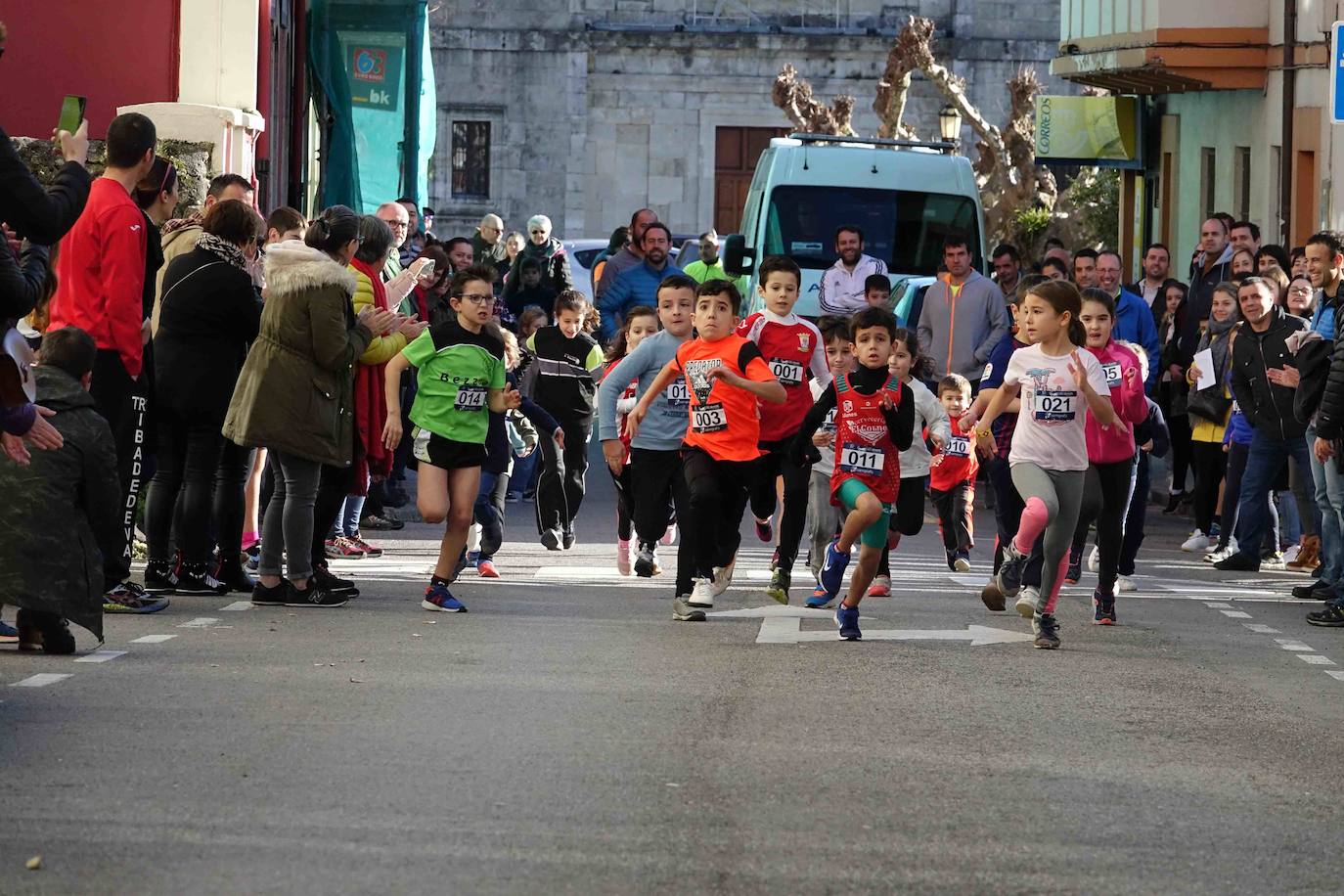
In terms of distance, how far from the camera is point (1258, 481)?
16469 millimetres

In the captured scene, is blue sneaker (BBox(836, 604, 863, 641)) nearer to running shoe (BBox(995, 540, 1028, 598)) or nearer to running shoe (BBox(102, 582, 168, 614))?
running shoe (BBox(995, 540, 1028, 598))

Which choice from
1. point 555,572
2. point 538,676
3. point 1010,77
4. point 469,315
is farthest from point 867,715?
→ point 1010,77

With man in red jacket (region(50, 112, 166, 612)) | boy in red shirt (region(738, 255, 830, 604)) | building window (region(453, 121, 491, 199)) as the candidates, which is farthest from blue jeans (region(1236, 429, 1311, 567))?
building window (region(453, 121, 491, 199))

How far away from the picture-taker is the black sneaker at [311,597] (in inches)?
492

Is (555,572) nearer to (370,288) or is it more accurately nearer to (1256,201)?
(370,288)

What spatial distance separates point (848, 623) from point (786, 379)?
1.83 metres

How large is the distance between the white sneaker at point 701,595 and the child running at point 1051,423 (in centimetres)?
139

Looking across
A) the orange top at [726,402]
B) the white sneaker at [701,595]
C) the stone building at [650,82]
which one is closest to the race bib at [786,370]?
the orange top at [726,402]

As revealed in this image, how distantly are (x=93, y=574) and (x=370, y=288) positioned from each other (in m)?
3.86

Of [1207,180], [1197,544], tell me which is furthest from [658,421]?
[1207,180]

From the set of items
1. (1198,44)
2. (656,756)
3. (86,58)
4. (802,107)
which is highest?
(802,107)

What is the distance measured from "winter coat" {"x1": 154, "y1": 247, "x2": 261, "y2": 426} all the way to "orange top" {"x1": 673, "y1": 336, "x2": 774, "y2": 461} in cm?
211

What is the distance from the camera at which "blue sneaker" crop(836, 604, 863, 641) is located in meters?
11.7

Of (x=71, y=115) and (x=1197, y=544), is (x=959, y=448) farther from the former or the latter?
(x=71, y=115)
